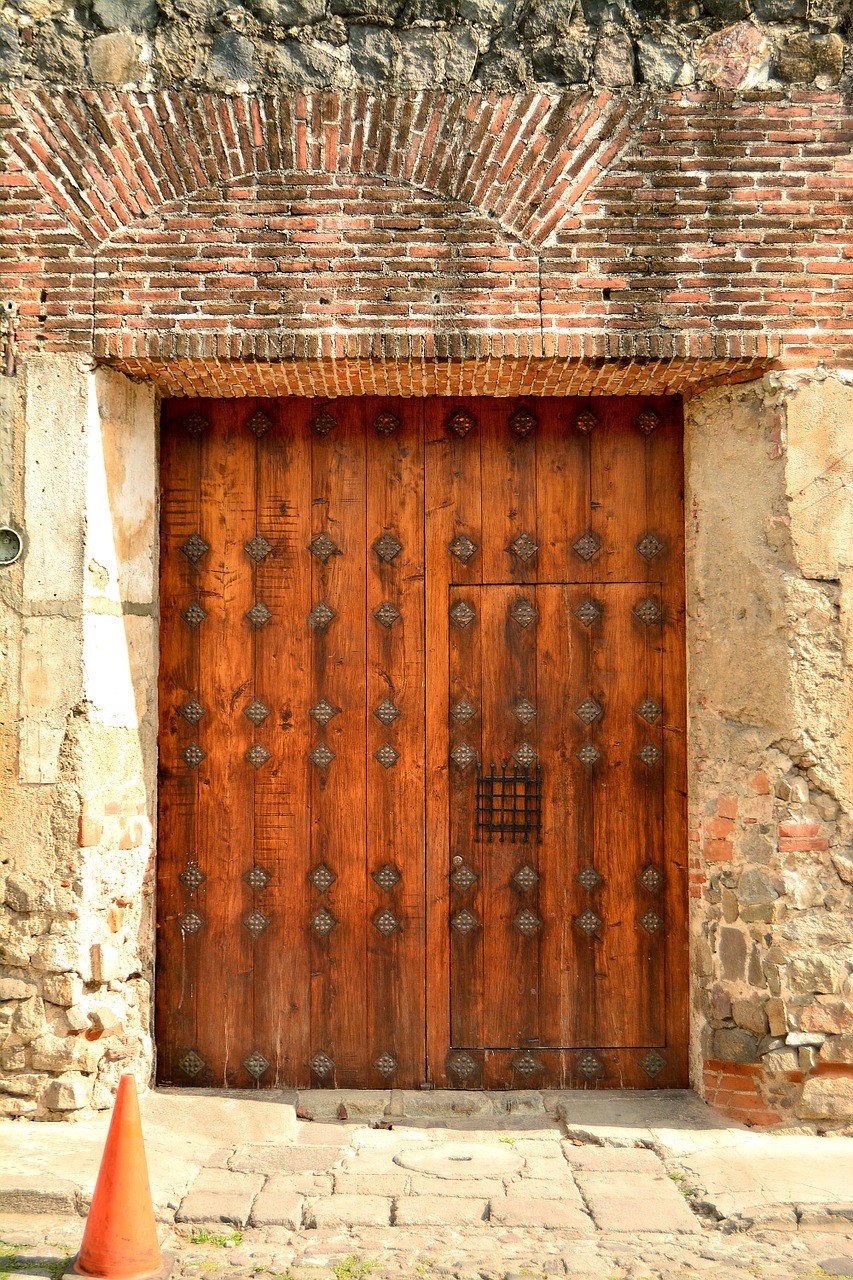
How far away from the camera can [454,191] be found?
13.5 ft

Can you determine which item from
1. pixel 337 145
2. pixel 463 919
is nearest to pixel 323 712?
pixel 463 919

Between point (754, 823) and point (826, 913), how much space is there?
1.37 ft

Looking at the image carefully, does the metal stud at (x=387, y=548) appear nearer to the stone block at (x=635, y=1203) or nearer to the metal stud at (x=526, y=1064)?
the metal stud at (x=526, y=1064)

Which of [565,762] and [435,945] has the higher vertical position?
[565,762]

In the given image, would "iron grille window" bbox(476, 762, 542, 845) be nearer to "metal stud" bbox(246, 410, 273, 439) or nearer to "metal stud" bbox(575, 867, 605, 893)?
"metal stud" bbox(575, 867, 605, 893)

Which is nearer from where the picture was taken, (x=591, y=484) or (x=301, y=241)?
(x=301, y=241)

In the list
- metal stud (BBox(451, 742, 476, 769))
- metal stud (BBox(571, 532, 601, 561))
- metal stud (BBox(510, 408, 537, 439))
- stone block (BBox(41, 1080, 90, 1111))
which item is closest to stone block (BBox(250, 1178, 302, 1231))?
stone block (BBox(41, 1080, 90, 1111))

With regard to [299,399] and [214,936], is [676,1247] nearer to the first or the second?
[214,936]

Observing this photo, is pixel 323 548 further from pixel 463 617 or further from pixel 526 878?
pixel 526 878

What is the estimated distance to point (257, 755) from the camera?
4578mm

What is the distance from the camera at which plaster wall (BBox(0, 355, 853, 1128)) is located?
402 cm

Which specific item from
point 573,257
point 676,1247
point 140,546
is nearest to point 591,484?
point 573,257

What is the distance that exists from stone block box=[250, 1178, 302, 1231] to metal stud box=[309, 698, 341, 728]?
1.79m

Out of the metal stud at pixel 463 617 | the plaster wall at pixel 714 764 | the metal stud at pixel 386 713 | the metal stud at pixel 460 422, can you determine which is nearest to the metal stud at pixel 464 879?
the metal stud at pixel 386 713
